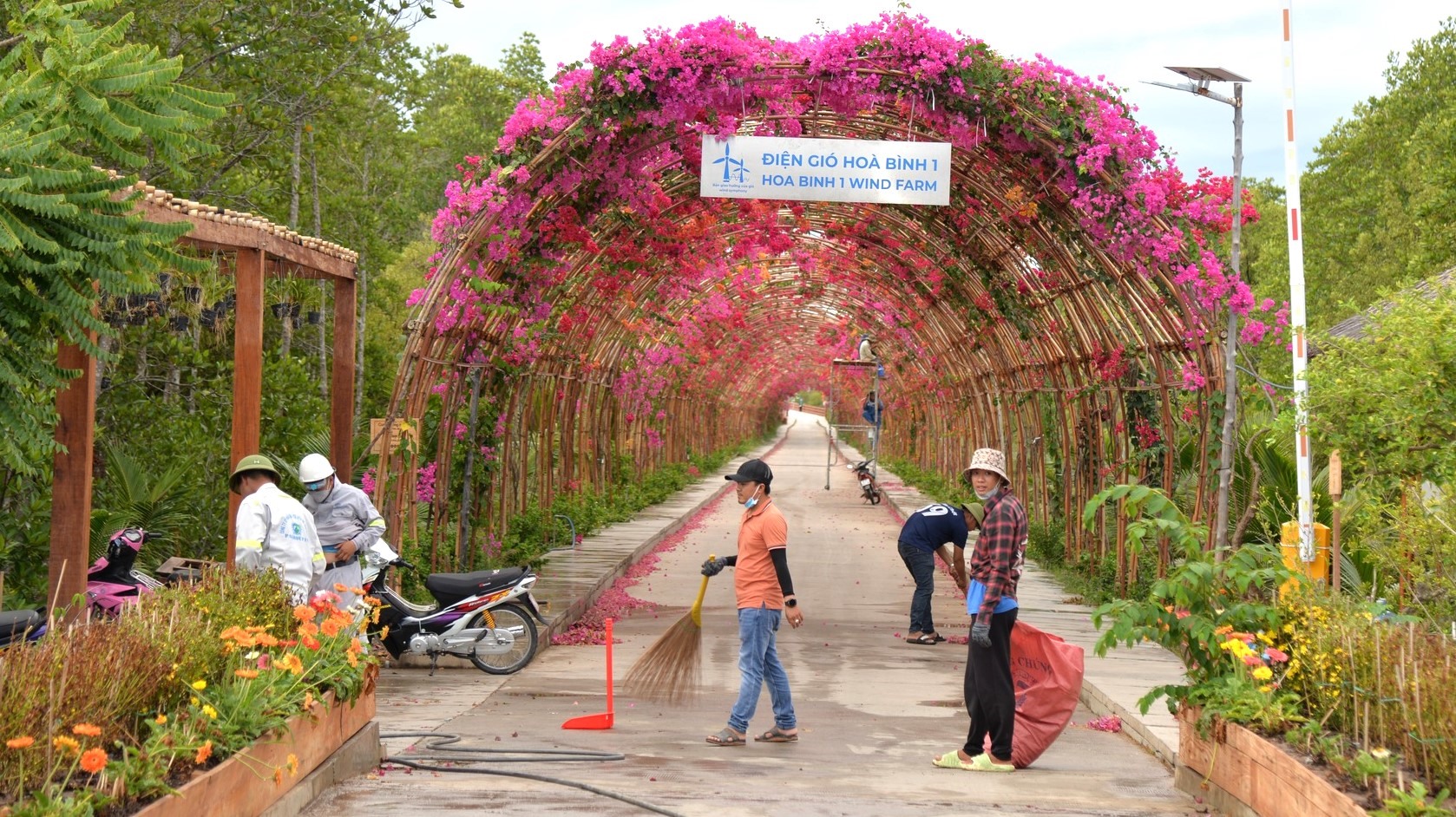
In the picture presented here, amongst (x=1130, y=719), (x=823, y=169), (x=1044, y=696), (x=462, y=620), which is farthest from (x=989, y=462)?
(x=823, y=169)

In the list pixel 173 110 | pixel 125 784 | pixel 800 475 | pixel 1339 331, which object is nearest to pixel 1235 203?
pixel 173 110

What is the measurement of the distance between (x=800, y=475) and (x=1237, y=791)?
40.6 metres

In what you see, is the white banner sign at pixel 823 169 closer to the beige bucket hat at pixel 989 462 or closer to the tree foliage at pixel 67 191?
the beige bucket hat at pixel 989 462

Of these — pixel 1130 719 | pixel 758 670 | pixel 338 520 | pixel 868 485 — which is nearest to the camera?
pixel 758 670

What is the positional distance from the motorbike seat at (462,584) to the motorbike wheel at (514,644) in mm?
181

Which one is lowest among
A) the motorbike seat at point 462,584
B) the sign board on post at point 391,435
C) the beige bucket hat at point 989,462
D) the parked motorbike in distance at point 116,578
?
the motorbike seat at point 462,584

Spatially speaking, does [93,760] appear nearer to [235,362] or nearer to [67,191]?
[67,191]

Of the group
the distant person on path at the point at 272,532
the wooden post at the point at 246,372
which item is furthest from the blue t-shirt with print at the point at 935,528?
the distant person on path at the point at 272,532

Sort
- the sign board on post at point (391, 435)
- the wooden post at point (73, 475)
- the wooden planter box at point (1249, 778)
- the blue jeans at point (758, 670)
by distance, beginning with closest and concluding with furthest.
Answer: the wooden planter box at point (1249, 778) → the wooden post at point (73, 475) → the blue jeans at point (758, 670) → the sign board on post at point (391, 435)

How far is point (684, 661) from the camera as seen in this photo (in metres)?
9.23

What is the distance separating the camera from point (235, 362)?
8.90 metres

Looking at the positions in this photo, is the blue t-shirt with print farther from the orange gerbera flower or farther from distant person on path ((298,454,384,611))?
the orange gerbera flower

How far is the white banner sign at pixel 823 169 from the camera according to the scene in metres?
12.8

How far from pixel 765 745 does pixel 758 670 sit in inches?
18.0
